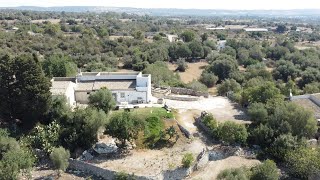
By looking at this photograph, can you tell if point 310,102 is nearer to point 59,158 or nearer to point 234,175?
point 234,175

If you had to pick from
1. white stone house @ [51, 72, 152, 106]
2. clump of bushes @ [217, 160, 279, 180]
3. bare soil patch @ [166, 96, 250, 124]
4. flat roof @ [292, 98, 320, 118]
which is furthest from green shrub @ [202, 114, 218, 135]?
flat roof @ [292, 98, 320, 118]

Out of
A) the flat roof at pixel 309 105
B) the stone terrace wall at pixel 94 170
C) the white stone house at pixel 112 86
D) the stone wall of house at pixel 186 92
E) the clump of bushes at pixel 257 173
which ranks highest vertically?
the white stone house at pixel 112 86

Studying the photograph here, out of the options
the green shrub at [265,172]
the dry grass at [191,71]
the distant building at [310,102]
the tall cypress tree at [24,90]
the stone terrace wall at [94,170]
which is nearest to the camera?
the green shrub at [265,172]

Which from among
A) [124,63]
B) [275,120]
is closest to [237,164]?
[275,120]

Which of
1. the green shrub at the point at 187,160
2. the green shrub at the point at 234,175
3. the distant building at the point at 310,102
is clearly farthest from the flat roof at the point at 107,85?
the distant building at the point at 310,102

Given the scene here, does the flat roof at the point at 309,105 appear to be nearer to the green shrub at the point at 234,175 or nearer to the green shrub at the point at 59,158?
the green shrub at the point at 234,175
